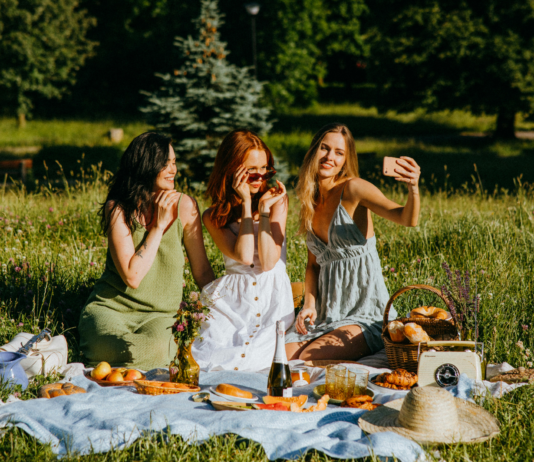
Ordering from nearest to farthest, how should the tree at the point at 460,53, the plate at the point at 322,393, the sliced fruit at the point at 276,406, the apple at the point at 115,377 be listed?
the sliced fruit at the point at 276,406, the plate at the point at 322,393, the apple at the point at 115,377, the tree at the point at 460,53

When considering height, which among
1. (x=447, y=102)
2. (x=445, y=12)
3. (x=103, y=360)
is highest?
(x=445, y=12)

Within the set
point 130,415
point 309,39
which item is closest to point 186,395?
point 130,415

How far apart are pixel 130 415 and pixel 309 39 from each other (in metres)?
24.9

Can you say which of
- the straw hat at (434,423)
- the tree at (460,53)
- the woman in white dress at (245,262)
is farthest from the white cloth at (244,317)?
the tree at (460,53)

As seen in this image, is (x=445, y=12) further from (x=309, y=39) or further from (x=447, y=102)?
(x=309, y=39)

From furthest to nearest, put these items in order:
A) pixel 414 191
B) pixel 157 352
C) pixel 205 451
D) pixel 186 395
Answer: pixel 157 352
pixel 414 191
pixel 186 395
pixel 205 451

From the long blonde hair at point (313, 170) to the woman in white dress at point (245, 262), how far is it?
194mm

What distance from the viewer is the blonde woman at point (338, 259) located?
387 centimetres

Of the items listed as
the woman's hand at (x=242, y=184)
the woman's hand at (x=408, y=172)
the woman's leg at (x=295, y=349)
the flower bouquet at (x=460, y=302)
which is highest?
the woman's hand at (x=408, y=172)

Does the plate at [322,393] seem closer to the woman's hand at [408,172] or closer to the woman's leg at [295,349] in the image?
the woman's leg at [295,349]

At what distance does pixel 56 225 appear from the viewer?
6.27 m

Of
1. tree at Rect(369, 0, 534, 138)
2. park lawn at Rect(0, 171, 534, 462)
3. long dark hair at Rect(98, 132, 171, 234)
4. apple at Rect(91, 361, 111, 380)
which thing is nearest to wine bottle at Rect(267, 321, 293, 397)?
park lawn at Rect(0, 171, 534, 462)

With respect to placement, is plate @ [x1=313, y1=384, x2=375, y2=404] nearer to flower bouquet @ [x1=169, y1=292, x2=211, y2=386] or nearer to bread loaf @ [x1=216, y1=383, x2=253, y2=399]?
bread loaf @ [x1=216, y1=383, x2=253, y2=399]

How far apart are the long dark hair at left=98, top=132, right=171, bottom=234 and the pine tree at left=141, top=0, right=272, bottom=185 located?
677 cm
